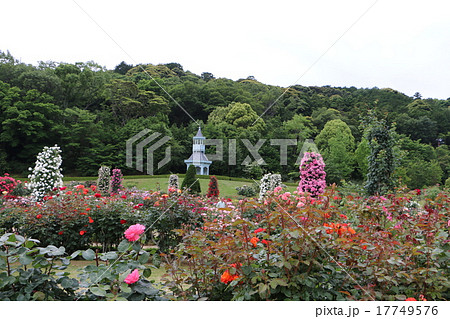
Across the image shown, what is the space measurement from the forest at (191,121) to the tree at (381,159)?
2.69ft

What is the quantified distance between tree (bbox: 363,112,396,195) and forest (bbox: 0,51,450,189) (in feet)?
2.69

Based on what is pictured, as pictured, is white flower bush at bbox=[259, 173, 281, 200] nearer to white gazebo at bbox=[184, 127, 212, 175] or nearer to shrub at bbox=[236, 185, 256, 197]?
white gazebo at bbox=[184, 127, 212, 175]

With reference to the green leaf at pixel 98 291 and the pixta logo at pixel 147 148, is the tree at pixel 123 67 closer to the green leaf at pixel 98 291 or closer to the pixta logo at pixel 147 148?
the pixta logo at pixel 147 148

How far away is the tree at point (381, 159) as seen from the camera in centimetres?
746

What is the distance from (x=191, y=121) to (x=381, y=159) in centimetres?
904

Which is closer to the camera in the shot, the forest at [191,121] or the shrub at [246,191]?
the forest at [191,121]

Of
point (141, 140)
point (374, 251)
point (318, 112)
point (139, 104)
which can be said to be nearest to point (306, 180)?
point (374, 251)

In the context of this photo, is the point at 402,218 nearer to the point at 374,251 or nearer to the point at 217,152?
the point at 374,251

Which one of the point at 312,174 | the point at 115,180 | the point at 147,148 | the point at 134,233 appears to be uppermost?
the point at 147,148

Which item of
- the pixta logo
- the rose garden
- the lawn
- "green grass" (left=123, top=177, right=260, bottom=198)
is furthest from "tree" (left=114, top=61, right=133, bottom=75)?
the rose garden

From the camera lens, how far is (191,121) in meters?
14.6

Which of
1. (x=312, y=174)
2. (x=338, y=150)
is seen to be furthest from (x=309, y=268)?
(x=338, y=150)

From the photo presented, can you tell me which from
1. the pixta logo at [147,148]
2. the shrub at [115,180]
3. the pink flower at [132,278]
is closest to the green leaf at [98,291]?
the pink flower at [132,278]

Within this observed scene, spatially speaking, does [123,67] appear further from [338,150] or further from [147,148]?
[338,150]
